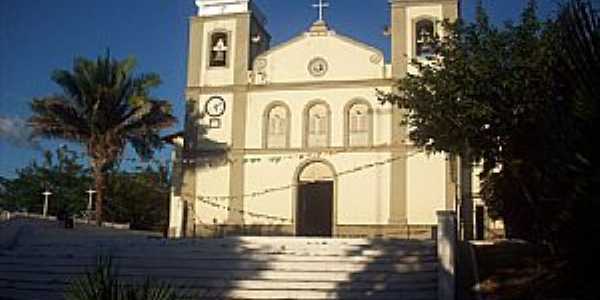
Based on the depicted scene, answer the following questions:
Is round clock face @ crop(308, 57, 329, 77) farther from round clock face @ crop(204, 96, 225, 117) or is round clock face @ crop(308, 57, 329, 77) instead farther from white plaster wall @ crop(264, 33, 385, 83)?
round clock face @ crop(204, 96, 225, 117)

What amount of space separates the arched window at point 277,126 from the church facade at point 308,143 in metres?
0.04

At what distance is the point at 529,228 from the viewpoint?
14781 mm

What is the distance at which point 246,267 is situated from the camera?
14.5m

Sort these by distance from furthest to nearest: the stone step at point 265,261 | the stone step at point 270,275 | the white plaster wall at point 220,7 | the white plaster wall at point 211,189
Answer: the white plaster wall at point 220,7, the white plaster wall at point 211,189, the stone step at point 265,261, the stone step at point 270,275

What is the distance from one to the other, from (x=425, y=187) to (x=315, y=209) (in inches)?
162

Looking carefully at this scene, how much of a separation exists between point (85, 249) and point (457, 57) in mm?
9789

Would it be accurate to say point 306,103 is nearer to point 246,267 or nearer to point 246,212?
point 246,212

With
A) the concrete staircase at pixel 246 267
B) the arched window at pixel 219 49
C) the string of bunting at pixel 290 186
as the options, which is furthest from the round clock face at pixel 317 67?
the concrete staircase at pixel 246 267

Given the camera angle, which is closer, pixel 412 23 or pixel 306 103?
pixel 412 23

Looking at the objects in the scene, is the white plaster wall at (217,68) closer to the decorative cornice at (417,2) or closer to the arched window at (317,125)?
the arched window at (317,125)

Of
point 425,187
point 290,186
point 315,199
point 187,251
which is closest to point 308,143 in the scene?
point 290,186

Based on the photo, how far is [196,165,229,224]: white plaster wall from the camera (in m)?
25.4

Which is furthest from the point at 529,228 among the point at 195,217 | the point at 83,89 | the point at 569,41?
the point at 83,89

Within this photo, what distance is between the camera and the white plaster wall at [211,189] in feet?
83.4
